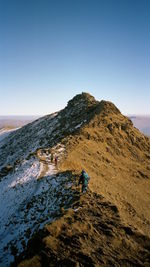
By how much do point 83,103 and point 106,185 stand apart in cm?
3552

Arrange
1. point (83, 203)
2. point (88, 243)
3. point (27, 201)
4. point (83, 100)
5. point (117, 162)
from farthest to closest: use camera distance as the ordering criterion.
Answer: point (83, 100), point (117, 162), point (27, 201), point (83, 203), point (88, 243)

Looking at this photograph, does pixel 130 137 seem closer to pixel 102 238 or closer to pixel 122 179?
pixel 122 179

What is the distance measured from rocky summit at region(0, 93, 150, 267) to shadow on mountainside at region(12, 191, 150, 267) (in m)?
0.05

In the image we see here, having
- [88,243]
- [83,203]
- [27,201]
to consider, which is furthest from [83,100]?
[88,243]

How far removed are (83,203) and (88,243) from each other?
435 cm

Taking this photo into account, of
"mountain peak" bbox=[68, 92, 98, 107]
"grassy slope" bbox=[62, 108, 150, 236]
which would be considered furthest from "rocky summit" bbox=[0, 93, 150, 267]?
"mountain peak" bbox=[68, 92, 98, 107]

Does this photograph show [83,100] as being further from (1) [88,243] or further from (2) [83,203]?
(1) [88,243]

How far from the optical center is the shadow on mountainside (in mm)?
11297

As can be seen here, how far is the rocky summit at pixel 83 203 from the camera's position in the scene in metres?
12.1

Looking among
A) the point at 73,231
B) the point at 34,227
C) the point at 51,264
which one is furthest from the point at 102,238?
the point at 34,227

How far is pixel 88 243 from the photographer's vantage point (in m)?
12.6

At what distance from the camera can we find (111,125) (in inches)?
1678

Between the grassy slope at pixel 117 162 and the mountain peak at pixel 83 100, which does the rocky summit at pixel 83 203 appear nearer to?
the grassy slope at pixel 117 162

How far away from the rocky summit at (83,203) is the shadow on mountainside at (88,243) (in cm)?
5
